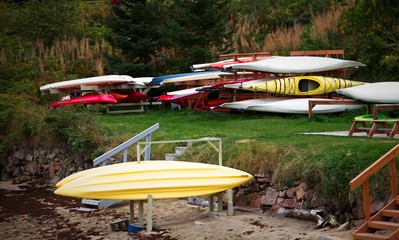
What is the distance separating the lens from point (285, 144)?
14.4m

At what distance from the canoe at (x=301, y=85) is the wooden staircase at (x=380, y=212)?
9375mm

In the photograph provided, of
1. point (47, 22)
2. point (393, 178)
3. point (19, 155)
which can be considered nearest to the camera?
point (393, 178)

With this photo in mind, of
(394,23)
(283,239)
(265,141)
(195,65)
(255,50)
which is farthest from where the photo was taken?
(255,50)

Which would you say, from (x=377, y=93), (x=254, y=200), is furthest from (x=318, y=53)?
(x=254, y=200)

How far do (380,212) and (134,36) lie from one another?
61.0 feet

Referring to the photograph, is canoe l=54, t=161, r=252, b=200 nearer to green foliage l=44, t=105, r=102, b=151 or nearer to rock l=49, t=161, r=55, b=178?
green foliage l=44, t=105, r=102, b=151

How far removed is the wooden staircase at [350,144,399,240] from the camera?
34.6ft

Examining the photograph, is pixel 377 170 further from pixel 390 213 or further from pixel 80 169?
pixel 80 169

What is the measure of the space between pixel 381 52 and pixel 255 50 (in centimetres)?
748

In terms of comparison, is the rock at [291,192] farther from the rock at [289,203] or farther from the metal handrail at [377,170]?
the metal handrail at [377,170]

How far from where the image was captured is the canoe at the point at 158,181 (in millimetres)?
13516

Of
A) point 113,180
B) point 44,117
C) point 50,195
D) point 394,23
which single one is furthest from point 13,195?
point 394,23

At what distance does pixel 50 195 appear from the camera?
763 inches

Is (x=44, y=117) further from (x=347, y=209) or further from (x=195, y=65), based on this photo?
(x=347, y=209)
